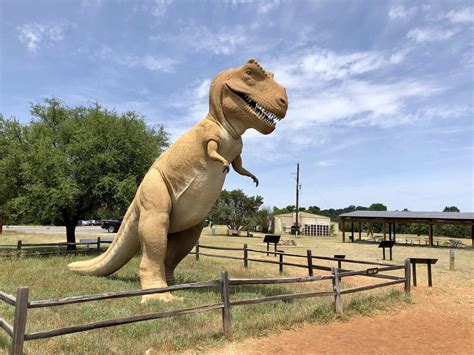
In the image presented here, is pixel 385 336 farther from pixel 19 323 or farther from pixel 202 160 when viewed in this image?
pixel 19 323

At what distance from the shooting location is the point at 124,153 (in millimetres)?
15312

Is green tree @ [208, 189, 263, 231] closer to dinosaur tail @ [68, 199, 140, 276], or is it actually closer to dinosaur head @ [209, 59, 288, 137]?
dinosaur tail @ [68, 199, 140, 276]

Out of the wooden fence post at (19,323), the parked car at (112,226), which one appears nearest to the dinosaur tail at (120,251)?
the wooden fence post at (19,323)

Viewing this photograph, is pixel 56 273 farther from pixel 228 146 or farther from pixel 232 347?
pixel 232 347

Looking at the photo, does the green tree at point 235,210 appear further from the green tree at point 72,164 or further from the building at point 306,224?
the green tree at point 72,164

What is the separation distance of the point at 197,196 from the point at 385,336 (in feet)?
13.6

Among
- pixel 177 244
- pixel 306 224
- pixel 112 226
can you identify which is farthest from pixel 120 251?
pixel 306 224

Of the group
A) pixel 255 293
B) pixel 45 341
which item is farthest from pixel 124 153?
pixel 45 341

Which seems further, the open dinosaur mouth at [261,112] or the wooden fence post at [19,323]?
the open dinosaur mouth at [261,112]

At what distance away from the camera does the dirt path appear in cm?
547

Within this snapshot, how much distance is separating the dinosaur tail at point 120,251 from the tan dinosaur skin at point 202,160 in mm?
467

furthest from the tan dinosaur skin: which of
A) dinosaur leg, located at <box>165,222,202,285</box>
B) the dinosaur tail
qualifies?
dinosaur leg, located at <box>165,222,202,285</box>

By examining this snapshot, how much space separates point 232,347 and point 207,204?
3387 millimetres

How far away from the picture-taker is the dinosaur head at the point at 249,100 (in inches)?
301
